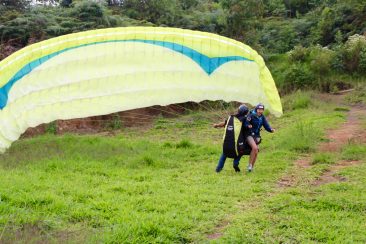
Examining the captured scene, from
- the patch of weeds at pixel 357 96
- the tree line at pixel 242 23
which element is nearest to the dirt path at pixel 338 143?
the patch of weeds at pixel 357 96

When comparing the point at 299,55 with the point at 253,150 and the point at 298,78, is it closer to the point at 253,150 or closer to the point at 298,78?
the point at 298,78

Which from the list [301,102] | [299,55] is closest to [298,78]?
[299,55]

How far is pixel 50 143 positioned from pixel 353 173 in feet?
24.4

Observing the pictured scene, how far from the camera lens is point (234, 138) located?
28.7 feet

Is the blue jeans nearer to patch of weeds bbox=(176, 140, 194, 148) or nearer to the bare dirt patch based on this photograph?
the bare dirt patch

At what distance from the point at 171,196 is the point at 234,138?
6.80 ft

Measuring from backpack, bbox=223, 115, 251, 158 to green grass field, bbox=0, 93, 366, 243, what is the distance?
0.47m

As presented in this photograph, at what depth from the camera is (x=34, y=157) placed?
10.5 m

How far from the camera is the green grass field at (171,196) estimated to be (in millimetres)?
5594

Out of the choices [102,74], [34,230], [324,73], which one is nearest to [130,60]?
[102,74]

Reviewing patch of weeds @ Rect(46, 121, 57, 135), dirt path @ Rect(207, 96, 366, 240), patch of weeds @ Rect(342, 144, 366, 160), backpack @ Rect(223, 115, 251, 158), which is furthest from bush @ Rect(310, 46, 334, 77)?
backpack @ Rect(223, 115, 251, 158)

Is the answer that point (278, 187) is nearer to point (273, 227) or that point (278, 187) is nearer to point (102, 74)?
point (273, 227)

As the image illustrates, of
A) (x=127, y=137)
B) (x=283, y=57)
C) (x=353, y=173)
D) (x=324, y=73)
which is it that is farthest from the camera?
(x=283, y=57)

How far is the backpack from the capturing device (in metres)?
8.74
